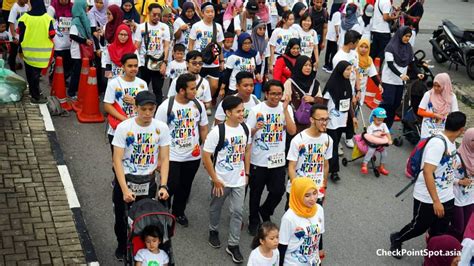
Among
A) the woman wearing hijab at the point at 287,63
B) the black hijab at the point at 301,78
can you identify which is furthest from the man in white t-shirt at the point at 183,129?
the woman wearing hijab at the point at 287,63

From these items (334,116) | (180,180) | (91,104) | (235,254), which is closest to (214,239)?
(235,254)

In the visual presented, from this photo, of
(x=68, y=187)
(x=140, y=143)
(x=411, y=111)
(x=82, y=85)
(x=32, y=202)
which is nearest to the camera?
(x=140, y=143)

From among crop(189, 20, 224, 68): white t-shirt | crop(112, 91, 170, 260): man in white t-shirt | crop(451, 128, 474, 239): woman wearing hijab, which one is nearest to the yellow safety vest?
crop(189, 20, 224, 68): white t-shirt

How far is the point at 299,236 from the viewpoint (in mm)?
5629

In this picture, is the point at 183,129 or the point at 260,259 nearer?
the point at 260,259

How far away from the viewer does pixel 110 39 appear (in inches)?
383

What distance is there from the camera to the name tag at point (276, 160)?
7.09m

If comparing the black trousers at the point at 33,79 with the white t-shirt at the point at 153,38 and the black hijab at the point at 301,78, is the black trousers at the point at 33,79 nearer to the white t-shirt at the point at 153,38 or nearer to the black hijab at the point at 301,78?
the white t-shirt at the point at 153,38

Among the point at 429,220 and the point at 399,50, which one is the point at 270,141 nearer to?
A: the point at 429,220

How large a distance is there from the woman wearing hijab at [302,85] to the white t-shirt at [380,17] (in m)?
5.45

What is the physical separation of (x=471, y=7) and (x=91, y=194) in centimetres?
2022

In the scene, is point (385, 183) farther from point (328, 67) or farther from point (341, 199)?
point (328, 67)

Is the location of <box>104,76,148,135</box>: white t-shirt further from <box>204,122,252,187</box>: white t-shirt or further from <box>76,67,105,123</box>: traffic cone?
<box>76,67,105,123</box>: traffic cone

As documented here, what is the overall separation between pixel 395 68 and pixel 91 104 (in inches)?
196
